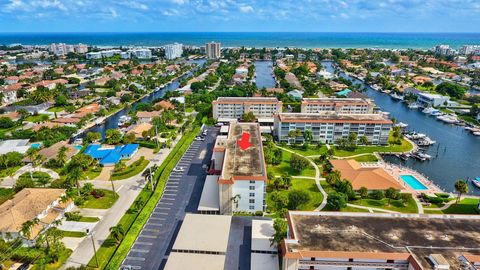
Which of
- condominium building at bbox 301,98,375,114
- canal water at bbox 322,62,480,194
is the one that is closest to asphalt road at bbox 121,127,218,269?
condominium building at bbox 301,98,375,114

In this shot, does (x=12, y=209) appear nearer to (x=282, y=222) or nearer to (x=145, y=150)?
(x=145, y=150)

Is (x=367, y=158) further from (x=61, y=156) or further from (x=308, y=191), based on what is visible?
(x=61, y=156)

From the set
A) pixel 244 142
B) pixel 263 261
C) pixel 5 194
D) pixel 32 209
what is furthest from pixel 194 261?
pixel 5 194

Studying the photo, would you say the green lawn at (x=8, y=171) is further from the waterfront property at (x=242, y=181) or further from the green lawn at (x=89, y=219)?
the waterfront property at (x=242, y=181)

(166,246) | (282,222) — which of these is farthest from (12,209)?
(282,222)

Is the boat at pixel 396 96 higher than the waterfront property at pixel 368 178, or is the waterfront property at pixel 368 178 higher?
the boat at pixel 396 96

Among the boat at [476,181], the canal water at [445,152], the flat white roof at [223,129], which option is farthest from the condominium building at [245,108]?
the boat at [476,181]

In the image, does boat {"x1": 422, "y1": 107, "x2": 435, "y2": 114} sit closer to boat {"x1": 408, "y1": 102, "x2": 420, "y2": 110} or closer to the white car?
boat {"x1": 408, "y1": 102, "x2": 420, "y2": 110}
